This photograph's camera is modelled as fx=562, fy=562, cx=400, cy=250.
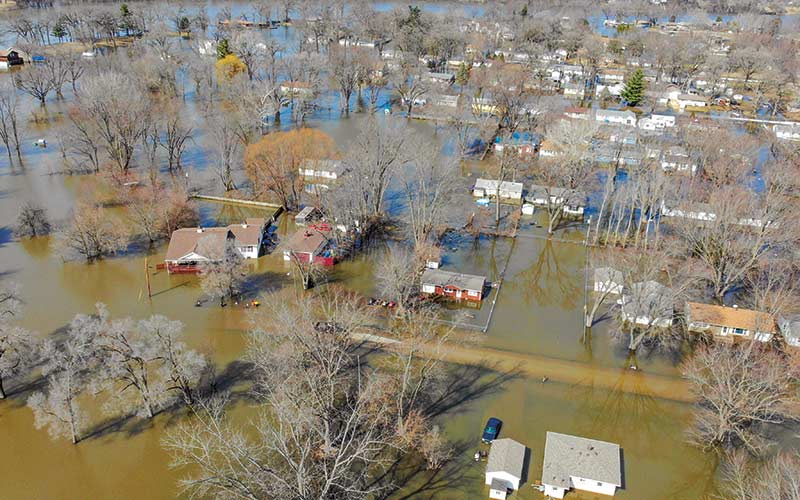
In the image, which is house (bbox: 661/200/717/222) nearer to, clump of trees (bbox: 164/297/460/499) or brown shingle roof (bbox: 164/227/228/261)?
clump of trees (bbox: 164/297/460/499)

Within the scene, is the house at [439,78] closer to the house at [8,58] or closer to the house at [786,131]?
the house at [786,131]

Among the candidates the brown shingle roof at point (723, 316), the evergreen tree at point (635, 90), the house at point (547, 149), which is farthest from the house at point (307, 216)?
the evergreen tree at point (635, 90)

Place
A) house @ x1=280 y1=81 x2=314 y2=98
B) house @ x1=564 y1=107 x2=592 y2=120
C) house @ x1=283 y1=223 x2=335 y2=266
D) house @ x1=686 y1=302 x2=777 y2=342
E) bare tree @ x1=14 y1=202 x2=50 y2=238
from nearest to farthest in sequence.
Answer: house @ x1=686 y1=302 x2=777 y2=342 < house @ x1=283 y1=223 x2=335 y2=266 < bare tree @ x1=14 y1=202 x2=50 y2=238 < house @ x1=564 y1=107 x2=592 y2=120 < house @ x1=280 y1=81 x2=314 y2=98

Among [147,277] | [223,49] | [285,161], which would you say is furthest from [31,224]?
[223,49]

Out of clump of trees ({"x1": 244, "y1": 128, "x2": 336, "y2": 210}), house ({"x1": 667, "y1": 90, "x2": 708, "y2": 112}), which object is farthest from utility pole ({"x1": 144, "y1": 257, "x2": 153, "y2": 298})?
house ({"x1": 667, "y1": 90, "x2": 708, "y2": 112})

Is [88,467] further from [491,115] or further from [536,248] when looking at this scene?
[491,115]

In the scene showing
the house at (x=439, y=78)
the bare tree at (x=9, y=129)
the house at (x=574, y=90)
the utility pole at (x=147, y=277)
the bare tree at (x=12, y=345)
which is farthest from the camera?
the house at (x=574, y=90)
